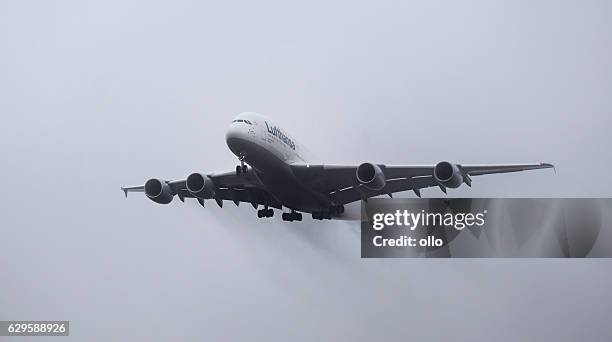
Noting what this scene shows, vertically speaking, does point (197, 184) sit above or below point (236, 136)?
below

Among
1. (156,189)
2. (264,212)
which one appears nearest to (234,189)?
(264,212)

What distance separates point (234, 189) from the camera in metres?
24.6

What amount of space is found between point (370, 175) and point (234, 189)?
5906 mm

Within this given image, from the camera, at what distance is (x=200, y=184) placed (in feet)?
72.8

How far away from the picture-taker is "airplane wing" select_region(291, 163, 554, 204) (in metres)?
20.9

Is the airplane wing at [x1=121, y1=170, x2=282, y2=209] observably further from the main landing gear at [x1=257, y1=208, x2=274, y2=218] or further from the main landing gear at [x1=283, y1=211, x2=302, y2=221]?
the main landing gear at [x1=283, y1=211, x2=302, y2=221]

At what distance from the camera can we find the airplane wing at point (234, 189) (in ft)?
75.2

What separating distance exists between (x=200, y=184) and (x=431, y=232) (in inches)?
276

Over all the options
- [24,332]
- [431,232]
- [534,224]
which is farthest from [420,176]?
[24,332]

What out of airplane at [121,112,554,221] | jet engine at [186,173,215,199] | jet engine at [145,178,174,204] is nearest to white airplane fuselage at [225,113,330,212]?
airplane at [121,112,554,221]

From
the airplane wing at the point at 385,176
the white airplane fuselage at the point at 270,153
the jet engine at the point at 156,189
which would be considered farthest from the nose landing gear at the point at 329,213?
the jet engine at the point at 156,189

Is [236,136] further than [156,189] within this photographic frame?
No

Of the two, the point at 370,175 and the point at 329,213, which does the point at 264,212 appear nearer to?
the point at 329,213

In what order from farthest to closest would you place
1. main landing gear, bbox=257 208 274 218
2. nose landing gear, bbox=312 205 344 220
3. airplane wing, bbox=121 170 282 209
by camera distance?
main landing gear, bbox=257 208 274 218 → nose landing gear, bbox=312 205 344 220 → airplane wing, bbox=121 170 282 209
